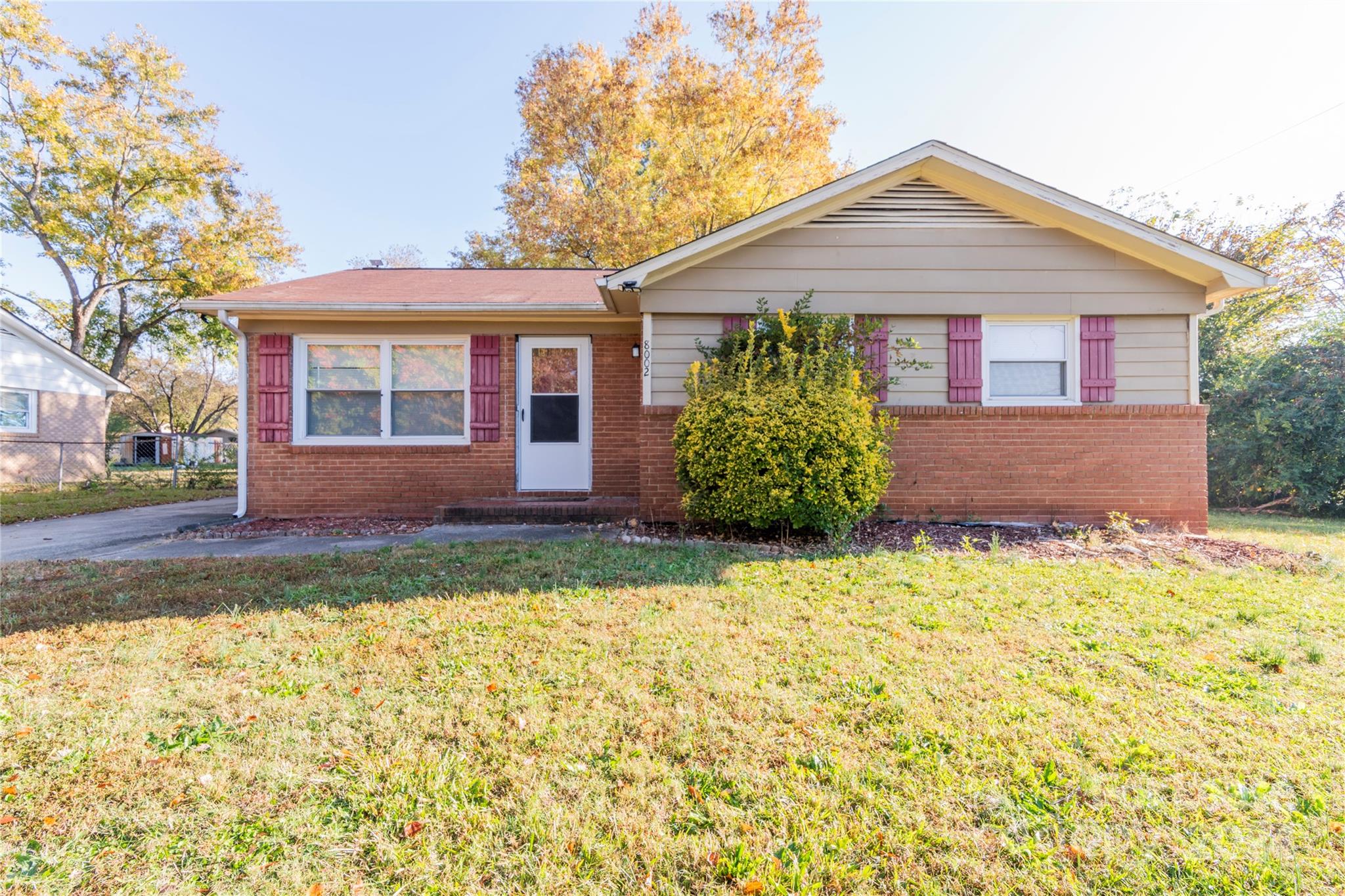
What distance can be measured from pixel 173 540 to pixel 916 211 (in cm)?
944

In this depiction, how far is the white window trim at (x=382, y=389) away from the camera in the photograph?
7.63m

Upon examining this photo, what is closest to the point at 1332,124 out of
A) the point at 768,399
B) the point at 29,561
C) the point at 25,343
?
the point at 768,399

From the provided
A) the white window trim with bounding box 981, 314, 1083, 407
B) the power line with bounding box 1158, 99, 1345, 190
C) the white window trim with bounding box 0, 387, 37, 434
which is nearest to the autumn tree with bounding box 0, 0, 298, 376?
the white window trim with bounding box 0, 387, 37, 434

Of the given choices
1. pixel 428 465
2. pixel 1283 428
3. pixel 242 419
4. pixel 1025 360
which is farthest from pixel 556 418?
pixel 1283 428

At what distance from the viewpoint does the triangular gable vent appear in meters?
6.62

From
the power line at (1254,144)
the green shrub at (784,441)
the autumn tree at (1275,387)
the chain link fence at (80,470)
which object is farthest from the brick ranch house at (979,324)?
the power line at (1254,144)

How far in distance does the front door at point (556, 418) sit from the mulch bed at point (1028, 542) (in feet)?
6.05

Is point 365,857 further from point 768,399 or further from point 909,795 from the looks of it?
point 768,399

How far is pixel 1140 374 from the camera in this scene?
6629mm

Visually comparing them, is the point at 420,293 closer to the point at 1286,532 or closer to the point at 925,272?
the point at 925,272

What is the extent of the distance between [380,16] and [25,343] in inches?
532

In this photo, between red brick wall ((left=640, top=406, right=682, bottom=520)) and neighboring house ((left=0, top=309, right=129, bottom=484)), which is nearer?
red brick wall ((left=640, top=406, right=682, bottom=520))

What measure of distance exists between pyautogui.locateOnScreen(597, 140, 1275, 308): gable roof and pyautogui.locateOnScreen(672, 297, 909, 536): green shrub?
3.85 ft

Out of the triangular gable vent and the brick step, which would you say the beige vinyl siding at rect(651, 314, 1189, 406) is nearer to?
the triangular gable vent
